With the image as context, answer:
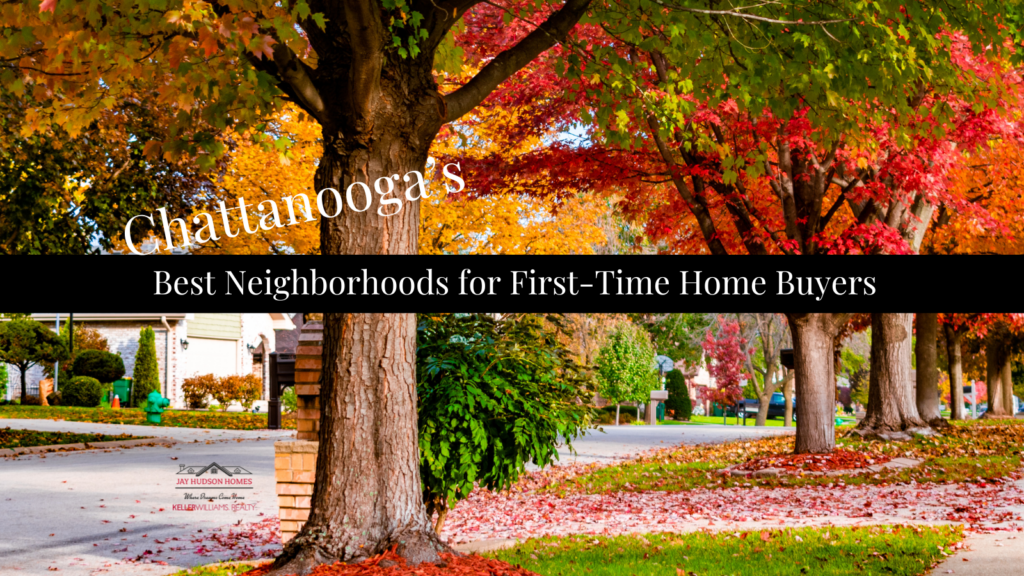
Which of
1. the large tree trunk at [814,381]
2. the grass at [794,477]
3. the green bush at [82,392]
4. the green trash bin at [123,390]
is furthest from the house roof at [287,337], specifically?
the large tree trunk at [814,381]

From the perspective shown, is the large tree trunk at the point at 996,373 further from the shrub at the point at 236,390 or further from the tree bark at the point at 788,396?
the shrub at the point at 236,390

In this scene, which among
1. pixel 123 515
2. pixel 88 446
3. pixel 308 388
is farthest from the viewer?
pixel 88 446

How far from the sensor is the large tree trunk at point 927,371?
21281mm

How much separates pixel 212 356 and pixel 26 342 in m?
8.37

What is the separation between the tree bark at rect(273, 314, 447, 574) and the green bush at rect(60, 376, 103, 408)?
28130mm

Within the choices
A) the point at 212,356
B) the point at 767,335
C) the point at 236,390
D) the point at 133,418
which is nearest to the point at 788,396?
the point at 767,335

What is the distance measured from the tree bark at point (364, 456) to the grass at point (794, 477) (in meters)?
6.45

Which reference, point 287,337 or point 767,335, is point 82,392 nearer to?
point 287,337

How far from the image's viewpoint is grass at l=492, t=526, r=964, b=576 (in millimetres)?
6582

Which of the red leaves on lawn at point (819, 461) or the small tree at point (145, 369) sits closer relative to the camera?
the red leaves on lawn at point (819, 461)

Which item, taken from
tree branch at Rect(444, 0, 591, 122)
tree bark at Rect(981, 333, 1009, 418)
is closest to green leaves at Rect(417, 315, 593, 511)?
tree branch at Rect(444, 0, 591, 122)

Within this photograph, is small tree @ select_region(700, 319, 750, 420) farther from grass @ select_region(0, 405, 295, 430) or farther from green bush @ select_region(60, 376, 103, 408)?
green bush @ select_region(60, 376, 103, 408)

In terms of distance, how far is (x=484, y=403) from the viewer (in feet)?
21.5

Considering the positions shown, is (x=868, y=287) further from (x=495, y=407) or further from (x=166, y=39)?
(x=166, y=39)
